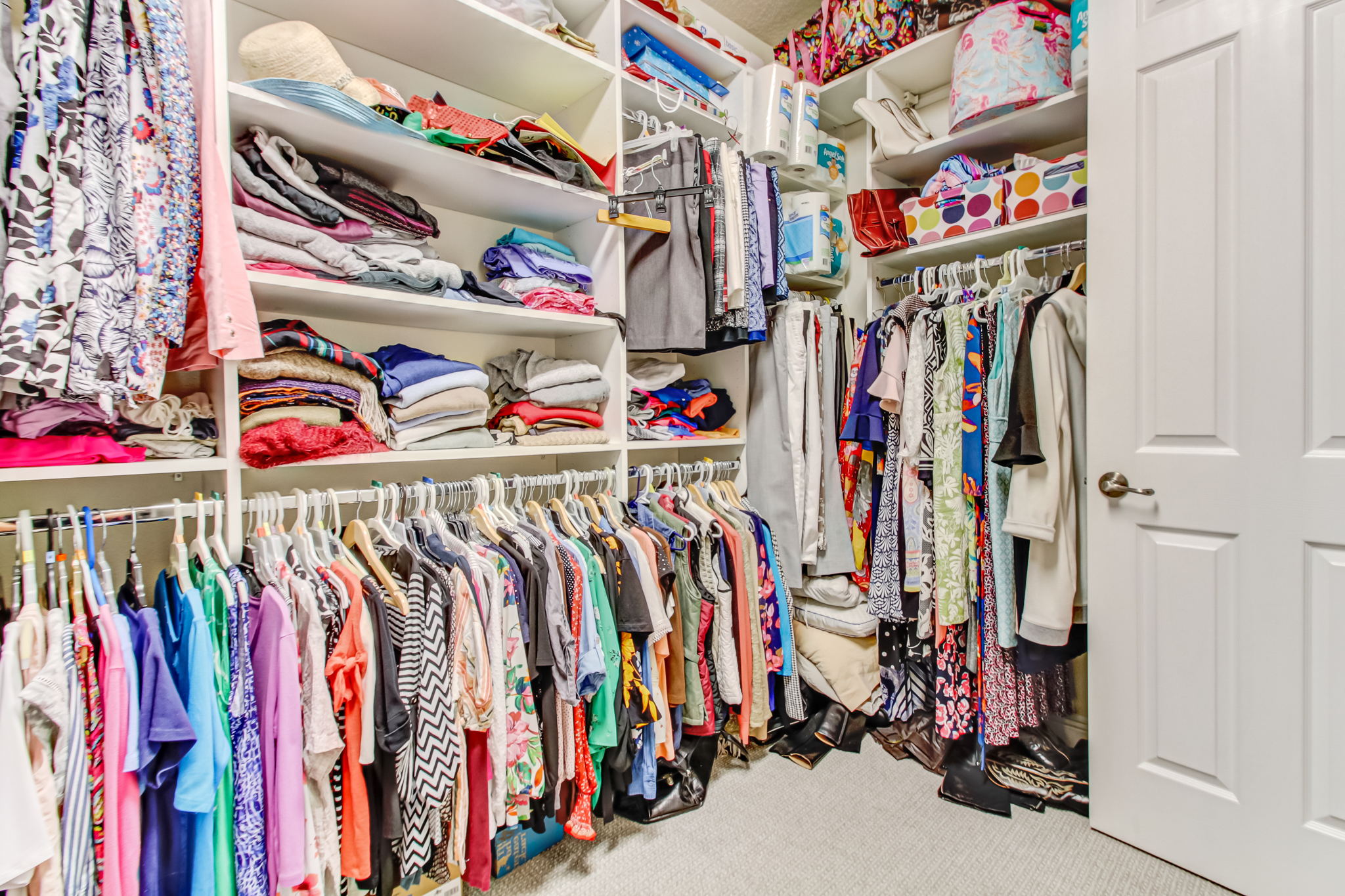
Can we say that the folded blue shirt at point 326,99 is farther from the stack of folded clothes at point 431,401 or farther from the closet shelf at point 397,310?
the stack of folded clothes at point 431,401

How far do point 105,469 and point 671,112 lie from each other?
1767mm

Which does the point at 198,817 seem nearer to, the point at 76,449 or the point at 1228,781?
the point at 76,449

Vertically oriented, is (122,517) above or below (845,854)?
above

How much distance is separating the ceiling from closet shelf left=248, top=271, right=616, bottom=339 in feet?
5.11

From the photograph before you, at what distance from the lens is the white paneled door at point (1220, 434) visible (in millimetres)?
1296

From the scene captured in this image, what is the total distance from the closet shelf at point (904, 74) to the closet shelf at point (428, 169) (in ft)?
4.11

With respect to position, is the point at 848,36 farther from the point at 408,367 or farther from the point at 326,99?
the point at 408,367

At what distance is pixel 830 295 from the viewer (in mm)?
2594

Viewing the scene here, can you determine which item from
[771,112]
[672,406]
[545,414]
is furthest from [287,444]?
[771,112]

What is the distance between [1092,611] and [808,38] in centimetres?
229

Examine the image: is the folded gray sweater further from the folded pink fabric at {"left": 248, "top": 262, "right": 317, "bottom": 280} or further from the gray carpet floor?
the gray carpet floor

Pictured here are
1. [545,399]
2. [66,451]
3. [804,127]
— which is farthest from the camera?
[804,127]

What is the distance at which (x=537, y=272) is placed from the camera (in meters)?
1.71

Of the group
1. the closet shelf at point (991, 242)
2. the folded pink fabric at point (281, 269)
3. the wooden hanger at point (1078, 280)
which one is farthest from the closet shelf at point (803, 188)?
the folded pink fabric at point (281, 269)
